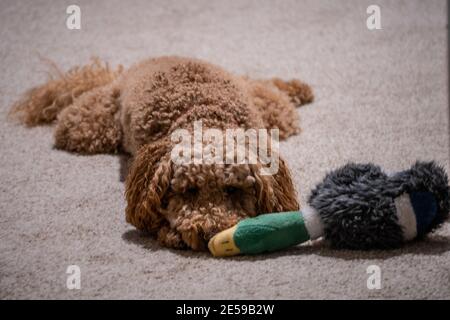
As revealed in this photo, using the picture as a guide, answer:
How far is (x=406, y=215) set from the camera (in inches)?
71.4

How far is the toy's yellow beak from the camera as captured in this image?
183 centimetres

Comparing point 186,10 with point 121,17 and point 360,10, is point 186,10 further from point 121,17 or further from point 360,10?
point 360,10

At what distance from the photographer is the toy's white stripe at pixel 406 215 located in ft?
5.90

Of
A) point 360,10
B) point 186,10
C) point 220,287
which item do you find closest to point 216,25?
point 186,10

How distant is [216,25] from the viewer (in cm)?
426

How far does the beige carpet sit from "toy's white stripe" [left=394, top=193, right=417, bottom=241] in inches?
3.0

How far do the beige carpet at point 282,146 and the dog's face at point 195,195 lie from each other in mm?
83

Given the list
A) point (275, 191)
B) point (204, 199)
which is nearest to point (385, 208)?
point (275, 191)

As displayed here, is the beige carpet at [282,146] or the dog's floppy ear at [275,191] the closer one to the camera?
the beige carpet at [282,146]

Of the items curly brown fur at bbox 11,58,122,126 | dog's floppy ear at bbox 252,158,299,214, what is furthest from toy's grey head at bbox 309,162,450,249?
curly brown fur at bbox 11,58,122,126

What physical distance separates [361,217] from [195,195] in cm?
45
